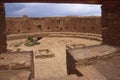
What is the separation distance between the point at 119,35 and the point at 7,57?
3.41 metres

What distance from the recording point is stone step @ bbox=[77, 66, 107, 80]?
479cm

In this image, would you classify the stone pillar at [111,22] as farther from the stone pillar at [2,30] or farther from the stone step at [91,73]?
the stone pillar at [2,30]

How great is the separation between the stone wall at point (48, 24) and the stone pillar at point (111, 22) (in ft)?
37.8

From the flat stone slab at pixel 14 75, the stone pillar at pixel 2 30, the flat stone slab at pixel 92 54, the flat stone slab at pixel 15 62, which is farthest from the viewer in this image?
the stone pillar at pixel 2 30

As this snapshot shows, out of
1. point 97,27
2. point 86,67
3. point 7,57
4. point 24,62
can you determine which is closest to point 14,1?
point 7,57

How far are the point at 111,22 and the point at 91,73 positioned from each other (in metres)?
2.81

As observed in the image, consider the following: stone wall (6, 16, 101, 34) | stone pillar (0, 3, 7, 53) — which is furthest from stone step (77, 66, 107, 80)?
stone wall (6, 16, 101, 34)

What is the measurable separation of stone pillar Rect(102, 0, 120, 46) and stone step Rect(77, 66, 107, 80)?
2151mm

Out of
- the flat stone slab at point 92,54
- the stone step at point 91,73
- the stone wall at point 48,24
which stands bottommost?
the stone step at point 91,73

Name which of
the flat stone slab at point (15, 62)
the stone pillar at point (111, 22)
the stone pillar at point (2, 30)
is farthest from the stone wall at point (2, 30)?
the stone pillar at point (111, 22)

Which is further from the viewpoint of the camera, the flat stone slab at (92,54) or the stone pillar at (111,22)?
the stone pillar at (111,22)

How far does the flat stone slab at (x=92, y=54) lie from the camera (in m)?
5.75

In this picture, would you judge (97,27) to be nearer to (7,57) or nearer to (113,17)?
(113,17)

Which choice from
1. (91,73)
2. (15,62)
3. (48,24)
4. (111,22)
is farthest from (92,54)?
(48,24)
